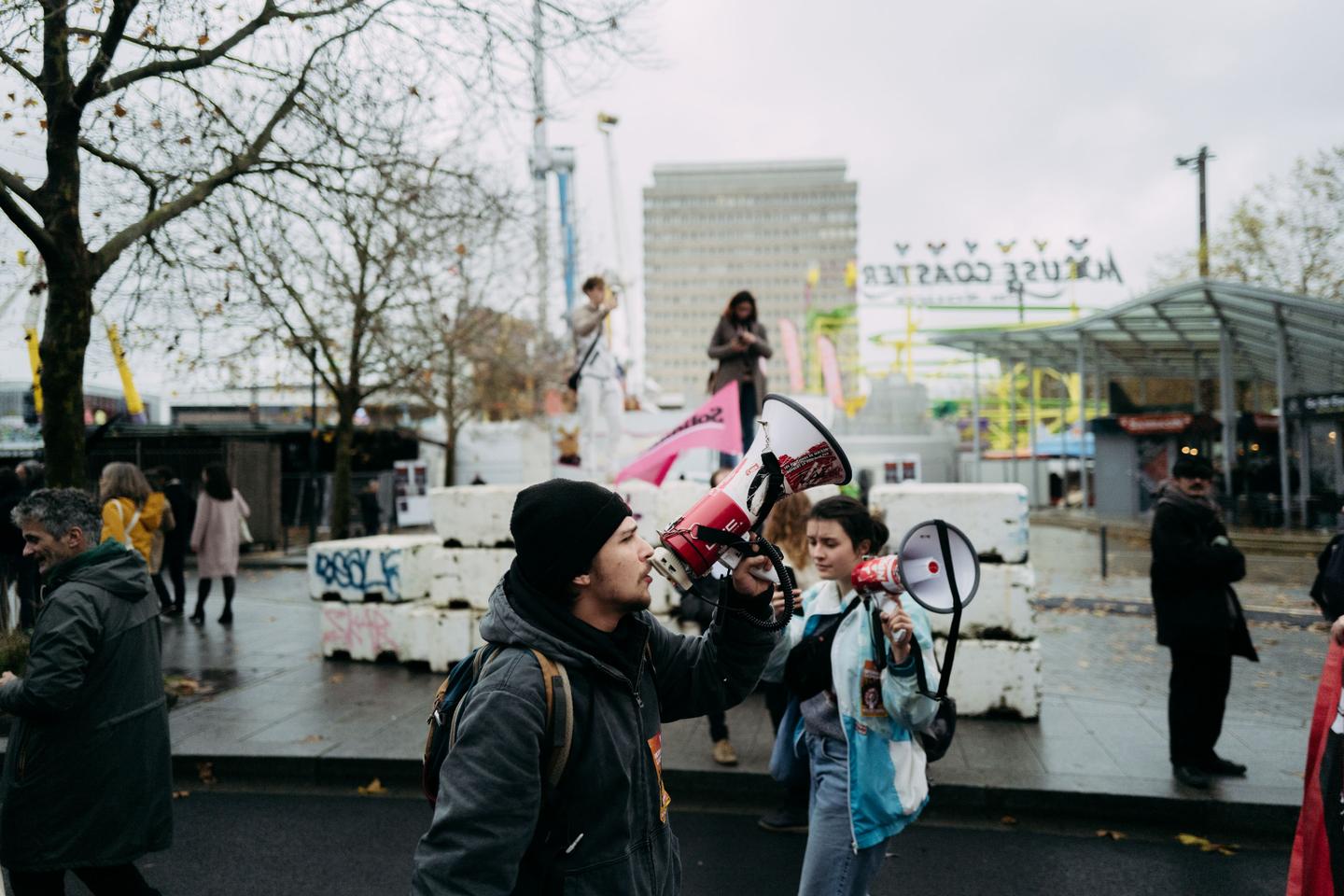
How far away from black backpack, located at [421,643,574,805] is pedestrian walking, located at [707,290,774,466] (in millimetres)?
5553

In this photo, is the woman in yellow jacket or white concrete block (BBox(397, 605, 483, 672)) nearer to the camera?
white concrete block (BBox(397, 605, 483, 672))

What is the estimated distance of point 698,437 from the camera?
656 centimetres

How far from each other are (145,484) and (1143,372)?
32690 millimetres

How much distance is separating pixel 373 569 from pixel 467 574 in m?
1.06

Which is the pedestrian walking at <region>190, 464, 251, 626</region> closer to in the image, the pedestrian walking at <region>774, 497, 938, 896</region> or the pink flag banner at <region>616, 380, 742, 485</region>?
the pink flag banner at <region>616, 380, 742, 485</region>

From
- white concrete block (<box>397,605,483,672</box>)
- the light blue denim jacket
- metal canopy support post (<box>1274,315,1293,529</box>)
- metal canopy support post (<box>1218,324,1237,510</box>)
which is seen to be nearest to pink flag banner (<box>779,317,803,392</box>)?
metal canopy support post (<box>1218,324,1237,510</box>)

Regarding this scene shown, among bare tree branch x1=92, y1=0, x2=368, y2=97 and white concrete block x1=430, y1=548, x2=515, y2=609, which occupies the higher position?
bare tree branch x1=92, y1=0, x2=368, y2=97

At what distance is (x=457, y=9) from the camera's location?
7109 millimetres

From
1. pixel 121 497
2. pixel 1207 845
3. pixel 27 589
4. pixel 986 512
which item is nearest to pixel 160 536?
pixel 27 589

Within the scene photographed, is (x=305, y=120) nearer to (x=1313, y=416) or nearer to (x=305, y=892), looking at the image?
(x=305, y=892)

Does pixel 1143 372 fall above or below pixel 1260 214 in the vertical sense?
below

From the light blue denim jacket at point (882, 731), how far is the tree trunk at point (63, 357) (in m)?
6.22

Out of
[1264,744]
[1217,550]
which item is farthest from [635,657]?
[1264,744]

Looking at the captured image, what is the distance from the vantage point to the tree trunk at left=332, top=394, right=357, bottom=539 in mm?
15835
